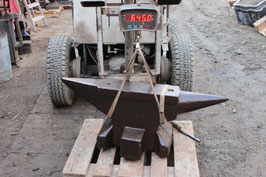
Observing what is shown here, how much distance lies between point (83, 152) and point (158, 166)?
653 mm

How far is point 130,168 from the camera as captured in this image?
8.09 ft

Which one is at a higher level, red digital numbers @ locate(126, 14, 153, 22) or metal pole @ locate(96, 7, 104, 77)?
red digital numbers @ locate(126, 14, 153, 22)

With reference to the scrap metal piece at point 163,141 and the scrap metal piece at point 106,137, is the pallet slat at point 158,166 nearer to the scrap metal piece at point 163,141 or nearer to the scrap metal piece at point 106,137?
the scrap metal piece at point 163,141

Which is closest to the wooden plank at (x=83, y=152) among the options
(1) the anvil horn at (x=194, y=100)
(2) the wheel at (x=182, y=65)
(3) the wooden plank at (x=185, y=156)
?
(3) the wooden plank at (x=185, y=156)

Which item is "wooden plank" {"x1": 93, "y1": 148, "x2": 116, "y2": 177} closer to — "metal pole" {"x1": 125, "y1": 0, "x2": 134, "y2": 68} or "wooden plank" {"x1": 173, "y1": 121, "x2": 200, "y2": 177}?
"wooden plank" {"x1": 173, "y1": 121, "x2": 200, "y2": 177}

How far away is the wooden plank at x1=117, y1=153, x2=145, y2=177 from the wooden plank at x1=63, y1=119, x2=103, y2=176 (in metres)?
0.28

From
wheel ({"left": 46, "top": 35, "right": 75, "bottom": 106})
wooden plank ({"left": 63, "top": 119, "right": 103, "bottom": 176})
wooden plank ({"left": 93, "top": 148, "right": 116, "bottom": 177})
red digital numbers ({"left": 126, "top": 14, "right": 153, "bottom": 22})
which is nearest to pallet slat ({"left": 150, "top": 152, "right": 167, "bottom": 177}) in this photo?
wooden plank ({"left": 93, "top": 148, "right": 116, "bottom": 177})

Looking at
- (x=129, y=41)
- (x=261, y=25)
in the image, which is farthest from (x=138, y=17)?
→ (x=261, y=25)

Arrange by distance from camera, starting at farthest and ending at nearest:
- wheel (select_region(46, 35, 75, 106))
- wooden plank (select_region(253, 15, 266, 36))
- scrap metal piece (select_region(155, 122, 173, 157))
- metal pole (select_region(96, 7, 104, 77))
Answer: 1. wooden plank (select_region(253, 15, 266, 36))
2. wheel (select_region(46, 35, 75, 106))
3. metal pole (select_region(96, 7, 104, 77))
4. scrap metal piece (select_region(155, 122, 173, 157))

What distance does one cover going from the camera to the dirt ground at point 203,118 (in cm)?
315

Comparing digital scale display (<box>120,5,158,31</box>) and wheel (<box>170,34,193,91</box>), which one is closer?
digital scale display (<box>120,5,158,31</box>)

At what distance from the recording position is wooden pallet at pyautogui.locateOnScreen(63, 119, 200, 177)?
2.44 metres

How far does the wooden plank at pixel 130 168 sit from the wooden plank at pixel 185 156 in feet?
0.93

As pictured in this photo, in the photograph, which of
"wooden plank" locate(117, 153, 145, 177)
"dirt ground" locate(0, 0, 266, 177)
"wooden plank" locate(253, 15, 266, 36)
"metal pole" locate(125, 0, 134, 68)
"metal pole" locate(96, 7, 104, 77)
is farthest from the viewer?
"wooden plank" locate(253, 15, 266, 36)
